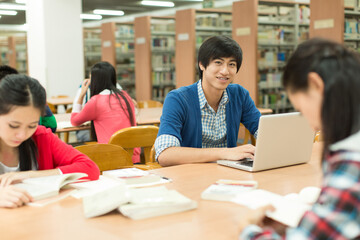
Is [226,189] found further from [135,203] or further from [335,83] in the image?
[335,83]

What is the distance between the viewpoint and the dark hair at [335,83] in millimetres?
811

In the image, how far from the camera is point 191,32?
6863mm

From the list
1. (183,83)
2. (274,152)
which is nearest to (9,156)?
(274,152)

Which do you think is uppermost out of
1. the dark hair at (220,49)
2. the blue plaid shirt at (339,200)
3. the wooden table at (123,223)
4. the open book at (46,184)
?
the dark hair at (220,49)

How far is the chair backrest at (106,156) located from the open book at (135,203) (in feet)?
2.46

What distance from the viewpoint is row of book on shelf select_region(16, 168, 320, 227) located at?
4.05 feet

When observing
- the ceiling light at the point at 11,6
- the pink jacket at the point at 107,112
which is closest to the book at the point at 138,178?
the pink jacket at the point at 107,112

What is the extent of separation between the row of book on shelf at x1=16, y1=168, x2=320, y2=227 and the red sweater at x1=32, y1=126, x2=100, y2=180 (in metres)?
0.05

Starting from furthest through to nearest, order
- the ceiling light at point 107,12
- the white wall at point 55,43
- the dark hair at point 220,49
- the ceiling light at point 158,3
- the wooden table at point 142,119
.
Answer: the ceiling light at point 107,12 → the ceiling light at point 158,3 → the white wall at point 55,43 → the wooden table at point 142,119 → the dark hair at point 220,49

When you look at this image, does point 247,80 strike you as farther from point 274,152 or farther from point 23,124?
point 23,124

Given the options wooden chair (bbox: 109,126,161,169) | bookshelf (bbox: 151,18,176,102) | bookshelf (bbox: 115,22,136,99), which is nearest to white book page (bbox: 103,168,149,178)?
wooden chair (bbox: 109,126,161,169)

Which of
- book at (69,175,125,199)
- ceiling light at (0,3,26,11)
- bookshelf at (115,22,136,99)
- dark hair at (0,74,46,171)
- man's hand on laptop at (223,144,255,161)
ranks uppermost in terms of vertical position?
ceiling light at (0,3,26,11)

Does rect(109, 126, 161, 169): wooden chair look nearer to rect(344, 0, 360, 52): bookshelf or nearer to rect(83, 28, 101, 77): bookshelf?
rect(344, 0, 360, 52): bookshelf

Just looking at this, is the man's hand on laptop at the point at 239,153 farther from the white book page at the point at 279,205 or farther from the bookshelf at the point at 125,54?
the bookshelf at the point at 125,54
